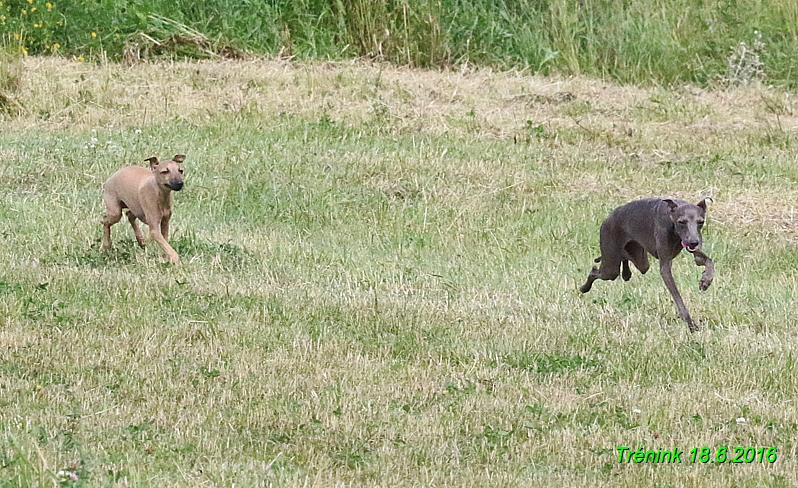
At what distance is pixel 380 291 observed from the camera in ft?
27.6

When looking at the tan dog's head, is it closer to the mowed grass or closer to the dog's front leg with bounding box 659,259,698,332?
the mowed grass

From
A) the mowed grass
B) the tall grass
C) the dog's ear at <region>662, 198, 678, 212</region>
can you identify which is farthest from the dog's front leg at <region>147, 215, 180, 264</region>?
the tall grass

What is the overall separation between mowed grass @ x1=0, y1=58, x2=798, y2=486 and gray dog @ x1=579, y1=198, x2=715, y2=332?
0.42 metres

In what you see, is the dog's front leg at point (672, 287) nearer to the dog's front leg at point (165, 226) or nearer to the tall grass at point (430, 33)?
the dog's front leg at point (165, 226)

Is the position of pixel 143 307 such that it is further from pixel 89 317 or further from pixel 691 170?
pixel 691 170

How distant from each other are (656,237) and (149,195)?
373 cm

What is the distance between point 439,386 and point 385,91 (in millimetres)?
9911

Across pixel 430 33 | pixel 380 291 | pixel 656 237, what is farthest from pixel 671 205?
pixel 430 33

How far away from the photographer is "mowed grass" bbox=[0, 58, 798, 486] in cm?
532

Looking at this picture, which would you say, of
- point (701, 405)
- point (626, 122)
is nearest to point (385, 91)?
point (626, 122)

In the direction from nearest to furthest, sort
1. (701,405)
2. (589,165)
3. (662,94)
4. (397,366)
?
(701,405) < (397,366) < (589,165) < (662,94)

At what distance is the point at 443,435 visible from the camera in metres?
5.48

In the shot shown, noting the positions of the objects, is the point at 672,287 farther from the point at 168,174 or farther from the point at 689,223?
the point at 168,174

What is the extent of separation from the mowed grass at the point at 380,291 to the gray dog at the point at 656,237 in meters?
0.42
